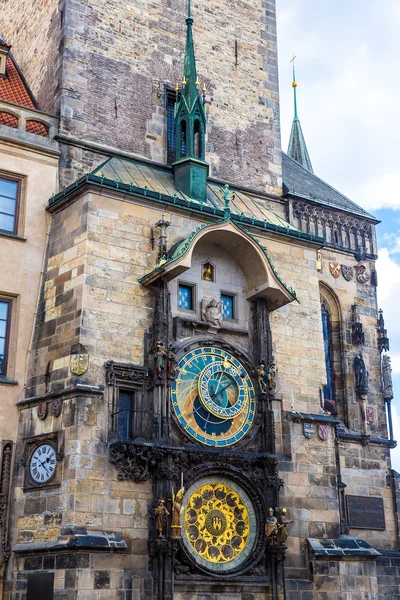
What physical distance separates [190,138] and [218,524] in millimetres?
8557

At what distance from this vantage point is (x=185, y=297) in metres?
18.0

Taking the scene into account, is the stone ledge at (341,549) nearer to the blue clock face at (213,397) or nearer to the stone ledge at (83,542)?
the blue clock face at (213,397)

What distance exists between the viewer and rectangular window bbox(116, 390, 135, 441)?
16.3 metres

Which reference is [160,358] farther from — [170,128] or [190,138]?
[170,128]

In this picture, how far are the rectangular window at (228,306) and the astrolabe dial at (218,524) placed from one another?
3.51 metres

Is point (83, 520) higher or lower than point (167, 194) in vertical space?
lower

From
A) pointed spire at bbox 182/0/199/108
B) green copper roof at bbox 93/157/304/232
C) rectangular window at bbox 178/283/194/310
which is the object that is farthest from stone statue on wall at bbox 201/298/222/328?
pointed spire at bbox 182/0/199/108

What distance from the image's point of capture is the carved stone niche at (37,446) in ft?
51.3

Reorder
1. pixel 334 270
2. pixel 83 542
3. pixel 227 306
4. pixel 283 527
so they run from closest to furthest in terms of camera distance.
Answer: pixel 83 542
pixel 283 527
pixel 227 306
pixel 334 270

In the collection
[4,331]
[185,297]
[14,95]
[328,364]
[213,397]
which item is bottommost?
[213,397]

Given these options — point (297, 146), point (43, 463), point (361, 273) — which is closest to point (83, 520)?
point (43, 463)

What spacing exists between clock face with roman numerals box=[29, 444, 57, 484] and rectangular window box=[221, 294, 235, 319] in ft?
15.6

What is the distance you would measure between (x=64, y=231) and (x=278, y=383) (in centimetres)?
539

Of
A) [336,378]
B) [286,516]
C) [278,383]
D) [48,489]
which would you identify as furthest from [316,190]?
[48,489]
